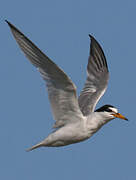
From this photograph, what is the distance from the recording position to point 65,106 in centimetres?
874

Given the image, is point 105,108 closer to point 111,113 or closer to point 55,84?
point 111,113

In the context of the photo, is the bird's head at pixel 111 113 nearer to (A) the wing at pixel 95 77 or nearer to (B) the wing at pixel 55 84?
(B) the wing at pixel 55 84

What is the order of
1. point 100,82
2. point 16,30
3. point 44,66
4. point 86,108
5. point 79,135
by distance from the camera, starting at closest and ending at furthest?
1. point 16,30
2. point 44,66
3. point 79,135
4. point 86,108
5. point 100,82

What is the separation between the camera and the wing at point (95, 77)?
33.5 feet

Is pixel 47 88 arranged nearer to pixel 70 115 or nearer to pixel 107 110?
pixel 70 115

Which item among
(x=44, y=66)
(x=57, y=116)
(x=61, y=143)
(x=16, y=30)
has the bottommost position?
(x=61, y=143)

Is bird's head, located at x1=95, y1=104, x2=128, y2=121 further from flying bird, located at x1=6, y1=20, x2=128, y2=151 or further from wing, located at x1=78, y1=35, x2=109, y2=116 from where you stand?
wing, located at x1=78, y1=35, x2=109, y2=116

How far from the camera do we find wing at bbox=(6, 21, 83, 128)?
775cm

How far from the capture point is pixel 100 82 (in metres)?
10.7

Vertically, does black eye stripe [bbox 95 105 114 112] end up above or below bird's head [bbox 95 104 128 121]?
above

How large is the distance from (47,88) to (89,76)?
255 centimetres

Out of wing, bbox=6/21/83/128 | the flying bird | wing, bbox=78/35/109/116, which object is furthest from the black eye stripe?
wing, bbox=78/35/109/116

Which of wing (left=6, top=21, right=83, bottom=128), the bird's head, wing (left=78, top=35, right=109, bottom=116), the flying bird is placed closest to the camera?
wing (left=6, top=21, right=83, bottom=128)

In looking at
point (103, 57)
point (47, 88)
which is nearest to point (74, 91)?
point (47, 88)
